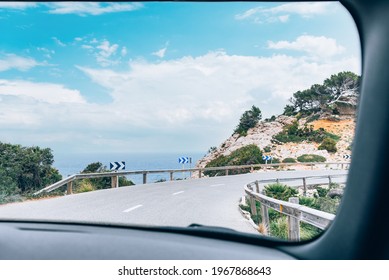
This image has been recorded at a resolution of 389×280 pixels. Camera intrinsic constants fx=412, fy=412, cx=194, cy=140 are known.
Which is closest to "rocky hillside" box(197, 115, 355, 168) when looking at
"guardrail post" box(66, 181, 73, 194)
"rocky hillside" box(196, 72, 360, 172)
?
"rocky hillside" box(196, 72, 360, 172)

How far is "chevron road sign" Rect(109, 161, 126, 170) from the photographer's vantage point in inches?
123

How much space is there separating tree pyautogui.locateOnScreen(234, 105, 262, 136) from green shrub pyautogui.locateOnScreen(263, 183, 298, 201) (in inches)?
22.8

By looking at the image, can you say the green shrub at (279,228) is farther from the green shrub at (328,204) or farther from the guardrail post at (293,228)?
the green shrub at (328,204)

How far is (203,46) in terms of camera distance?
2.73 meters

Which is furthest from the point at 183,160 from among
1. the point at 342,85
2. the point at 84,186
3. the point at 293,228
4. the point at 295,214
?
the point at 342,85

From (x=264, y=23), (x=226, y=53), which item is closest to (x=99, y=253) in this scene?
(x=226, y=53)

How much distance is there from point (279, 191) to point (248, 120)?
676mm

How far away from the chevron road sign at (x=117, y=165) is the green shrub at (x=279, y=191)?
1218mm

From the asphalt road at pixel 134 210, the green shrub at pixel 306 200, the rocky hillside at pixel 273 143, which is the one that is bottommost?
the asphalt road at pixel 134 210

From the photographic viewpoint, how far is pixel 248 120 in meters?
3.25

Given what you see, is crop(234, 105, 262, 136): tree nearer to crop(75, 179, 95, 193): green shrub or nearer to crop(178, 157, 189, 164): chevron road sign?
crop(178, 157, 189, 164): chevron road sign

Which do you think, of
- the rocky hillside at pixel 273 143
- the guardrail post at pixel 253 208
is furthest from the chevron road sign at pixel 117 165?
the guardrail post at pixel 253 208

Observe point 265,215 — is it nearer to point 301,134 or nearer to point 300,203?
point 300,203

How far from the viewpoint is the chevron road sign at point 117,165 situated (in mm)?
3119
